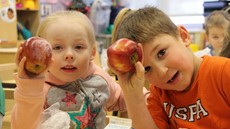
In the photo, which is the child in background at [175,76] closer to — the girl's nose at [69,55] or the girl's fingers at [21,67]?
the girl's nose at [69,55]

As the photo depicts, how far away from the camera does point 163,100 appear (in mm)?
1124

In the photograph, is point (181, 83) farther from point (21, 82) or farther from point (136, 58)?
point (21, 82)

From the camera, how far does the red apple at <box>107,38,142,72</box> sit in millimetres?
869

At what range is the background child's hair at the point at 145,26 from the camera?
3.19 feet

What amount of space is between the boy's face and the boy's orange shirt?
0.14 ft

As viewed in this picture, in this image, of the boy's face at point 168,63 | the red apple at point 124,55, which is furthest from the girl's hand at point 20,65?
the boy's face at point 168,63

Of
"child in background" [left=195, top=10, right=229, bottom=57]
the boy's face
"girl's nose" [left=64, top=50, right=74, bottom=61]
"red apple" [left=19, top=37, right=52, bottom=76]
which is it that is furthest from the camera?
"child in background" [left=195, top=10, right=229, bottom=57]

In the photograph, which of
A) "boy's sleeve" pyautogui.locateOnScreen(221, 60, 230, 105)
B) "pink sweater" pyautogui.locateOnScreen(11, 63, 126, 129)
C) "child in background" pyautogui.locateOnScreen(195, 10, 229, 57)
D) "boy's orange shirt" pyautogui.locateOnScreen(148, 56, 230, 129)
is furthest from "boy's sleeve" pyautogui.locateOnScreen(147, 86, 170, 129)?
"child in background" pyautogui.locateOnScreen(195, 10, 229, 57)

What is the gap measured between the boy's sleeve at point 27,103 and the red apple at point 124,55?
8.4 inches

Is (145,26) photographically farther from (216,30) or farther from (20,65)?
(216,30)

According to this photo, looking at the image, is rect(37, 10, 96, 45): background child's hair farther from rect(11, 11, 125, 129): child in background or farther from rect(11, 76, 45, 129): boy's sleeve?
rect(11, 76, 45, 129): boy's sleeve

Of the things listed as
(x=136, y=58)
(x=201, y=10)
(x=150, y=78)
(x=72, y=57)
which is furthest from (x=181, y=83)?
(x=201, y=10)

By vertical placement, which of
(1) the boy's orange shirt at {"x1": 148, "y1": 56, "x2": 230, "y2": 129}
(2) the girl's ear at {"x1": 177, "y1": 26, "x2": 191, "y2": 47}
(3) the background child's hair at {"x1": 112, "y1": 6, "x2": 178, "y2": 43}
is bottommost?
(1) the boy's orange shirt at {"x1": 148, "y1": 56, "x2": 230, "y2": 129}

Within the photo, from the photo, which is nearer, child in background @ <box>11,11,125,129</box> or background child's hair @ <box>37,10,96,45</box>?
child in background @ <box>11,11,125,129</box>
